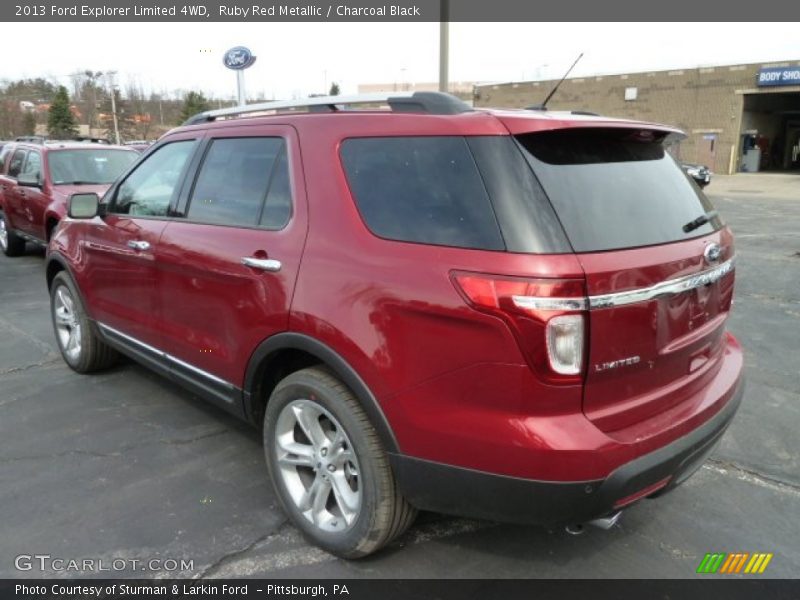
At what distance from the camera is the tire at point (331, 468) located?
2.41 m

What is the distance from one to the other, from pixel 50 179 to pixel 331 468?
25.8ft

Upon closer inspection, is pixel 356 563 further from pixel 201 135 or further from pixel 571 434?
pixel 201 135

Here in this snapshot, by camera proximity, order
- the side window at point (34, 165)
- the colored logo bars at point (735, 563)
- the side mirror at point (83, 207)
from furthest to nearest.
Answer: the side window at point (34, 165)
the side mirror at point (83, 207)
the colored logo bars at point (735, 563)

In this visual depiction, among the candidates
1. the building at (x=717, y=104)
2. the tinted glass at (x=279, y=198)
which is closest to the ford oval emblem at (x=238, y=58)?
the tinted glass at (x=279, y=198)

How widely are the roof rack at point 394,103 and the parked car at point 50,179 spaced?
246 inches

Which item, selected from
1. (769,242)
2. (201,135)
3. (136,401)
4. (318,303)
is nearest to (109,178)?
(136,401)

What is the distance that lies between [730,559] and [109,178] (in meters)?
8.83

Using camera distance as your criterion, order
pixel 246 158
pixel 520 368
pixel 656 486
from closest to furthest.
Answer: pixel 520 368
pixel 656 486
pixel 246 158

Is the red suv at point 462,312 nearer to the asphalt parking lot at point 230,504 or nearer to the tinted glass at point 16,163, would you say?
the asphalt parking lot at point 230,504

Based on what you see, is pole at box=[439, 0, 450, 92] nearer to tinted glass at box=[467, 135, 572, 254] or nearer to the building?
tinted glass at box=[467, 135, 572, 254]

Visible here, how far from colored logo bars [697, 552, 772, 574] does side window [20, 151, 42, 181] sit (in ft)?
30.4

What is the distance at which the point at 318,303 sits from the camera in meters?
2.48

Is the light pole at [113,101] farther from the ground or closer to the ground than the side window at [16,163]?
farther from the ground

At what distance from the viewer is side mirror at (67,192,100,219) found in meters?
4.16
